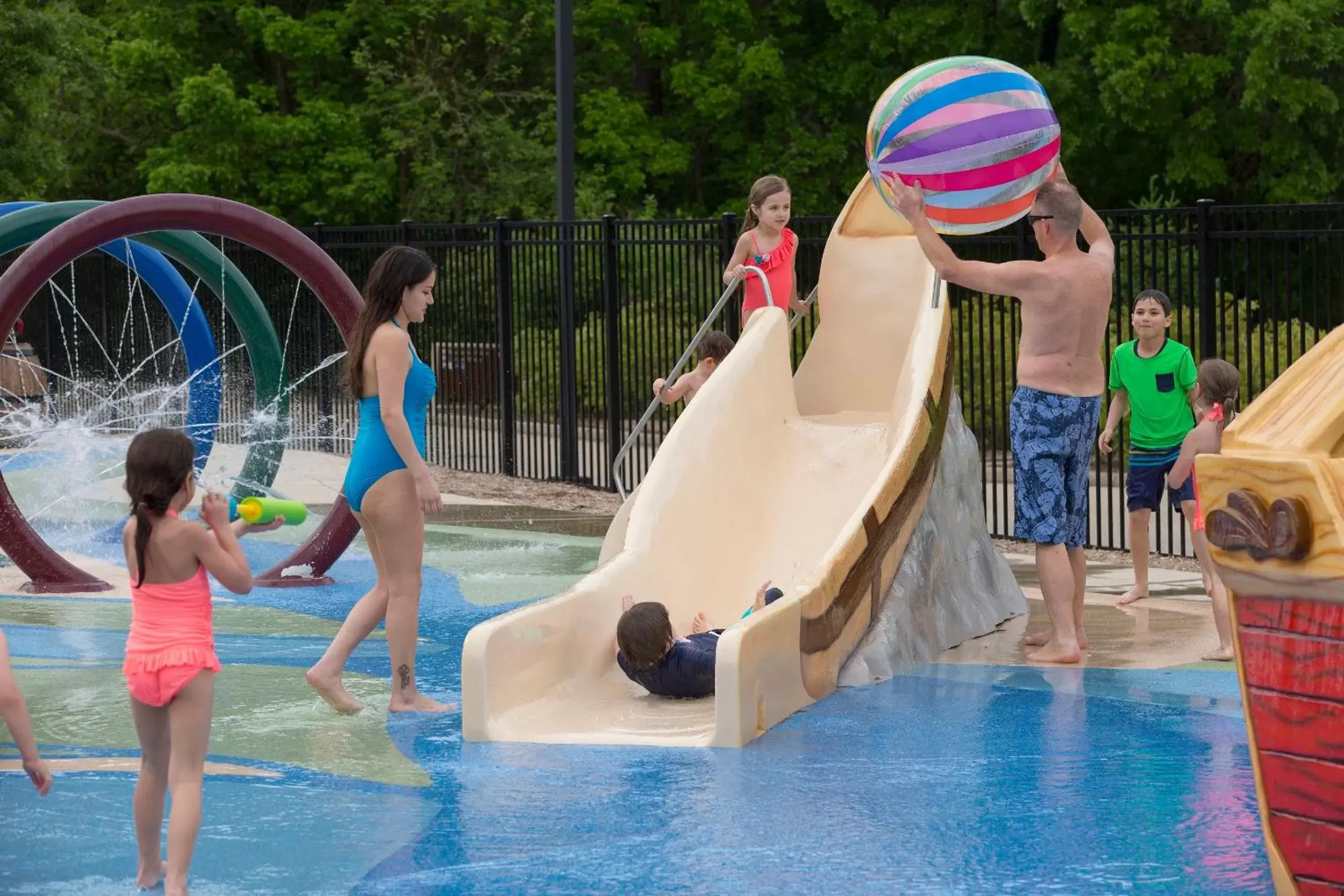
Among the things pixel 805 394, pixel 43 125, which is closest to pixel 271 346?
pixel 805 394

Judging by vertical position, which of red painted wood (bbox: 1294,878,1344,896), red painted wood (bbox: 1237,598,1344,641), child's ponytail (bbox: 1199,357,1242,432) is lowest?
red painted wood (bbox: 1294,878,1344,896)

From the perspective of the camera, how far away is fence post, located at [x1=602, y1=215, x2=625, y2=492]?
16.1 metres

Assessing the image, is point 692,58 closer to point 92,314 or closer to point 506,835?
point 92,314

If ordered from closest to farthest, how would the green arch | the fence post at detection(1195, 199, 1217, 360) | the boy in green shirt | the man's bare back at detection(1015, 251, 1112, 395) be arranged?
the man's bare back at detection(1015, 251, 1112, 395), the boy in green shirt, the fence post at detection(1195, 199, 1217, 360), the green arch

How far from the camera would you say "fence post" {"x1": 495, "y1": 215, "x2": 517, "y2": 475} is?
17250 millimetres

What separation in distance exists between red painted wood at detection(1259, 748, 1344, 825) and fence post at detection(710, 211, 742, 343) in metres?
10.5

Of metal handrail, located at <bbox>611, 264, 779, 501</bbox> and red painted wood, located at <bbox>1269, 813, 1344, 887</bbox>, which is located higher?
metal handrail, located at <bbox>611, 264, 779, 501</bbox>

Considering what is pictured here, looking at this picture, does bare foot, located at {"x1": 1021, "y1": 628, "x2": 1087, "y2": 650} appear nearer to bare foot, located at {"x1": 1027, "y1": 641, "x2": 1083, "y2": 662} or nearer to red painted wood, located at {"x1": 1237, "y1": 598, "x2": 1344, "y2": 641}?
bare foot, located at {"x1": 1027, "y1": 641, "x2": 1083, "y2": 662}

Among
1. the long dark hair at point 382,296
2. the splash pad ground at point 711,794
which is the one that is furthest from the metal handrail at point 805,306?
the long dark hair at point 382,296

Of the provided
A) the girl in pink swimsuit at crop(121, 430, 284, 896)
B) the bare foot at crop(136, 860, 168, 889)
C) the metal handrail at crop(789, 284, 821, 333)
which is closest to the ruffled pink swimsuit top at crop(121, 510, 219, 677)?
the girl in pink swimsuit at crop(121, 430, 284, 896)

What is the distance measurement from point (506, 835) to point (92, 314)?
18149mm

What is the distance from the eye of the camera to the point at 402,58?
2995 centimetres

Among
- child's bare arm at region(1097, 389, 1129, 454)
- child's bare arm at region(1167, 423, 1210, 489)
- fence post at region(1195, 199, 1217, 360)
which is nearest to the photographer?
child's bare arm at region(1167, 423, 1210, 489)

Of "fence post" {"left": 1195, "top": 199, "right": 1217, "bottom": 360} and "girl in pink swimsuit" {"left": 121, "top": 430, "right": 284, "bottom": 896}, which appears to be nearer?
"girl in pink swimsuit" {"left": 121, "top": 430, "right": 284, "bottom": 896}
